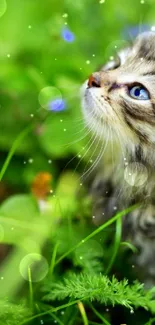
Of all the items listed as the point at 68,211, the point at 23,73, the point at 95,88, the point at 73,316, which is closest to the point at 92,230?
the point at 68,211

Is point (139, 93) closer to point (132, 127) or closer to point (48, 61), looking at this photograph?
point (132, 127)

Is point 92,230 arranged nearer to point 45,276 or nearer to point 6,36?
point 45,276

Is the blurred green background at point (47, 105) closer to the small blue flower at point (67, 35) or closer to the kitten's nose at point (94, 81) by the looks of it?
the small blue flower at point (67, 35)

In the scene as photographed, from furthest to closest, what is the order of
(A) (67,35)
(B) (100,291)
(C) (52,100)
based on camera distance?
(A) (67,35)
(C) (52,100)
(B) (100,291)

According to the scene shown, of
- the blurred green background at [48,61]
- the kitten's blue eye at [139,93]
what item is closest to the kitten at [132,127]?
the kitten's blue eye at [139,93]

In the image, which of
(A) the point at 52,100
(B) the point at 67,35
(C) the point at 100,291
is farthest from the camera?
(B) the point at 67,35

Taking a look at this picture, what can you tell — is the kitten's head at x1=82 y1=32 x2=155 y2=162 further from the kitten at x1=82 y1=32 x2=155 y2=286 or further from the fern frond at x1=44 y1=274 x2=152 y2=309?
the fern frond at x1=44 y1=274 x2=152 y2=309

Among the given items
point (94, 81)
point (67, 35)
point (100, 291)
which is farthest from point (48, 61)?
point (100, 291)

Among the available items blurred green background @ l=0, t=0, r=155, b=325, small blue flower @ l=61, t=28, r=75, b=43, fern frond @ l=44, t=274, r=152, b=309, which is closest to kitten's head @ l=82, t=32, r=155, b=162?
blurred green background @ l=0, t=0, r=155, b=325
